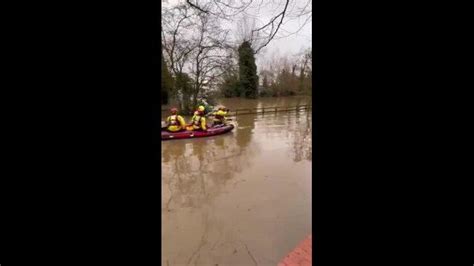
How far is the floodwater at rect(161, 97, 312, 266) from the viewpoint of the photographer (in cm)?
315

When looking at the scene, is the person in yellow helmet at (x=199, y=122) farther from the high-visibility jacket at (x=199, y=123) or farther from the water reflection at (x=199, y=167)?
the water reflection at (x=199, y=167)

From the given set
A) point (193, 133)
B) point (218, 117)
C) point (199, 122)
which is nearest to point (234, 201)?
point (193, 133)

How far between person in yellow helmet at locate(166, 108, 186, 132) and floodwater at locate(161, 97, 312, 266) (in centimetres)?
60

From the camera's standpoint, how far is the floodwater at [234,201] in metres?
3.15

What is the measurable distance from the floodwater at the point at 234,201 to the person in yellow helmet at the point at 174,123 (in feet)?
1.97

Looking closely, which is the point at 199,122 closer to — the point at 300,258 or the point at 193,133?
the point at 193,133

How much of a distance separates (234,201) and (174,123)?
230 inches

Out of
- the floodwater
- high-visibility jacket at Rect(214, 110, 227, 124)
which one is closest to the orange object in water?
the floodwater

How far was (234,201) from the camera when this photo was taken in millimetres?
4598

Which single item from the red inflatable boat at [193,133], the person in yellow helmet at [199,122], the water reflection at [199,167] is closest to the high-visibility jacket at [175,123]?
the red inflatable boat at [193,133]
